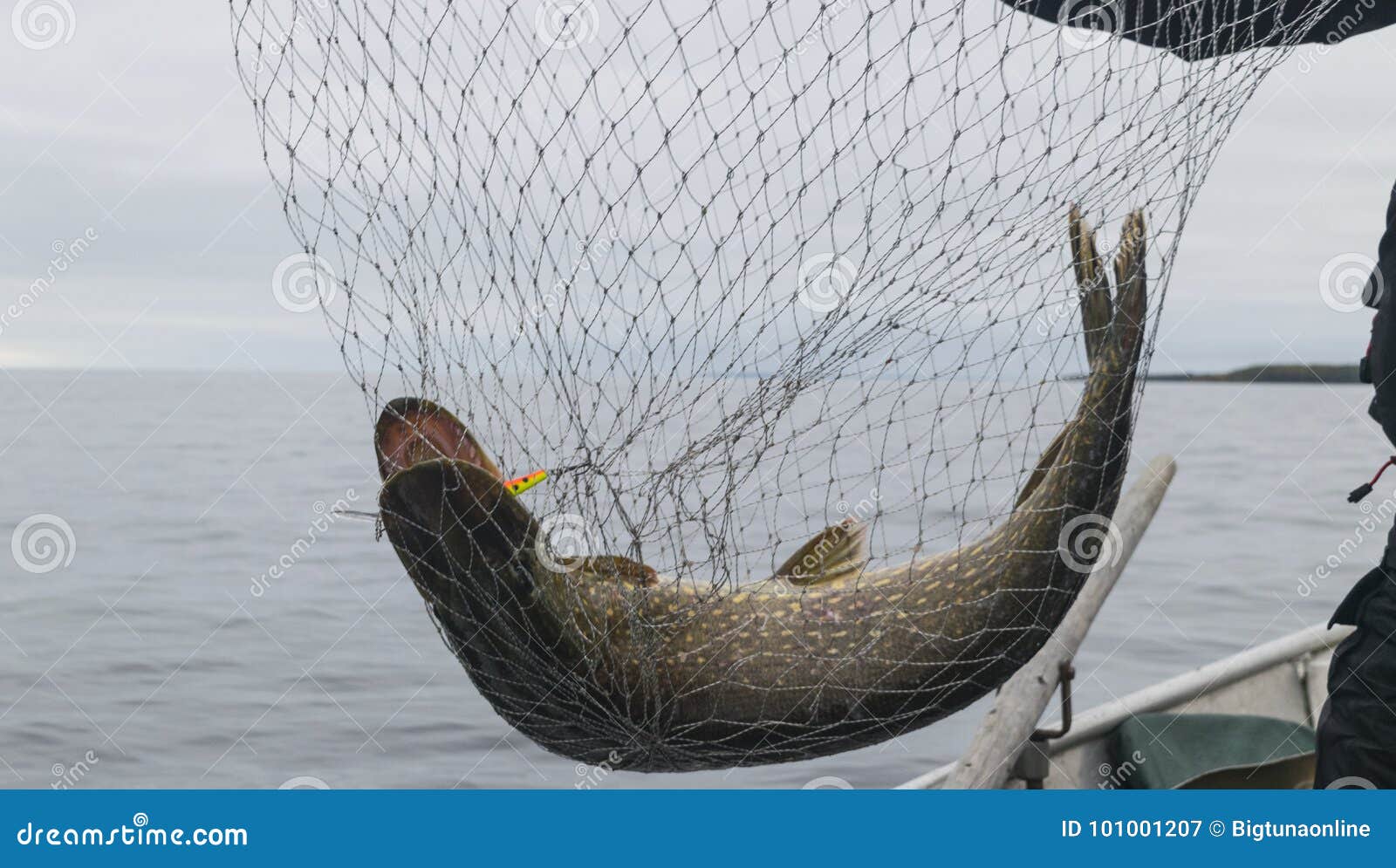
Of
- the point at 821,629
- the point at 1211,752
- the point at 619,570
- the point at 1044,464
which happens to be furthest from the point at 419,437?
the point at 1211,752

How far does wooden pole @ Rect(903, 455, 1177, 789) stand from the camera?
629 centimetres

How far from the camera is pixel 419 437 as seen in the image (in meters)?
3.32

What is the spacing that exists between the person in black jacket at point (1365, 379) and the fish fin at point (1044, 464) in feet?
3.25

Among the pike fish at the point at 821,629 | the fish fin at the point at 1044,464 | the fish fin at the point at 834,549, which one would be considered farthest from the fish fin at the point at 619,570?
the fish fin at the point at 1044,464

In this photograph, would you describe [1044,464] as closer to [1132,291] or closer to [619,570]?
[1132,291]

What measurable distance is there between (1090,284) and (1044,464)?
0.54m

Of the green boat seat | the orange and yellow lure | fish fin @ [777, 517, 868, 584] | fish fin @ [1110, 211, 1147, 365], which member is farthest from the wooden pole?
the orange and yellow lure

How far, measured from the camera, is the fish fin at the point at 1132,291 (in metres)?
3.62

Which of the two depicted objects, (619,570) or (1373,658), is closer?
(619,570)

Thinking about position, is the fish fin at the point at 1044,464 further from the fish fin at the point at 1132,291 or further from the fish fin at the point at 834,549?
the fish fin at the point at 834,549

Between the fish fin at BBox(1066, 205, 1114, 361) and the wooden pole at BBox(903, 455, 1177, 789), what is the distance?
2717 mm

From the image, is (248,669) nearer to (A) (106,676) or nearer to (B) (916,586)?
(A) (106,676)
